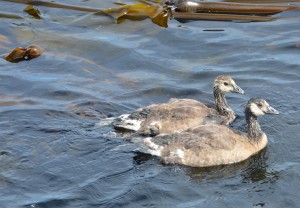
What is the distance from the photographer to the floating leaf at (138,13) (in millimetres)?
15812

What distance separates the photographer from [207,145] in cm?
1055

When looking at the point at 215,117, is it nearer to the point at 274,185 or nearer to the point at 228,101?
the point at 228,101

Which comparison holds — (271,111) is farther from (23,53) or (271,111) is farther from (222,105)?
(23,53)

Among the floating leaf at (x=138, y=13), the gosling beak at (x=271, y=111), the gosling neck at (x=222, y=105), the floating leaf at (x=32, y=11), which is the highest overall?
the floating leaf at (x=138, y=13)

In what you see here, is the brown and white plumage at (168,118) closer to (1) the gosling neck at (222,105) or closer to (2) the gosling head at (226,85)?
(1) the gosling neck at (222,105)

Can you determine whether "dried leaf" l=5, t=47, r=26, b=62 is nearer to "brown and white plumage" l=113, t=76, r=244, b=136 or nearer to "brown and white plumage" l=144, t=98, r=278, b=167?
"brown and white plumage" l=113, t=76, r=244, b=136

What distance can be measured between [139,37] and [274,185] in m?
6.16

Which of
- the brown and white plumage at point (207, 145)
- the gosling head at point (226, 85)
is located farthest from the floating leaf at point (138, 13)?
→ the brown and white plumage at point (207, 145)

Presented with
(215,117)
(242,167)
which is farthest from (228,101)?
(242,167)

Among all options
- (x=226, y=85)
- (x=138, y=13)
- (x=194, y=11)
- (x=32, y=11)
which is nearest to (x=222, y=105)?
(x=226, y=85)

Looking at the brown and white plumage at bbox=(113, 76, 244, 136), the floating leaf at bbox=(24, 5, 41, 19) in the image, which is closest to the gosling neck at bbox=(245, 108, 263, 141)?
the brown and white plumage at bbox=(113, 76, 244, 136)

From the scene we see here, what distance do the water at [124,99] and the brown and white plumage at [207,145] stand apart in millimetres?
149

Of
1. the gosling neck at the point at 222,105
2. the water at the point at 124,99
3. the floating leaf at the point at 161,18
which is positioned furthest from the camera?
the floating leaf at the point at 161,18

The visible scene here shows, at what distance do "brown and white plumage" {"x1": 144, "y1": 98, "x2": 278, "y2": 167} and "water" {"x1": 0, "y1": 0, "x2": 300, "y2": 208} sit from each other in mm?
149
